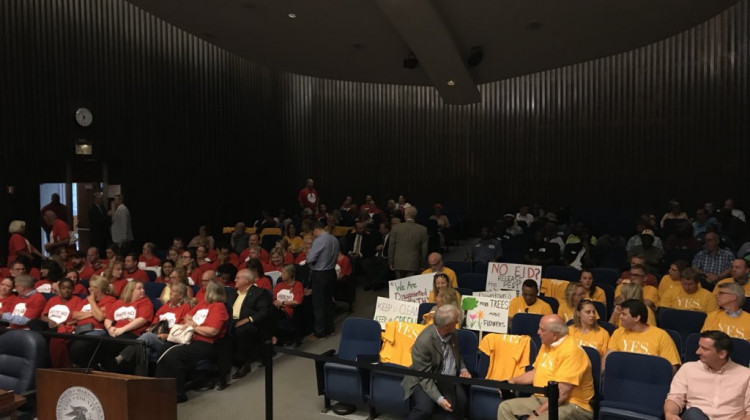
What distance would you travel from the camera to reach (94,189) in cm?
1241

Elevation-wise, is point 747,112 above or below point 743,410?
above

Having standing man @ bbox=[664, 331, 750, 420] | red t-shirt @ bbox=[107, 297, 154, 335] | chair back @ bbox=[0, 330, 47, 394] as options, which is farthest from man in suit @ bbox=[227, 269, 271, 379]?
standing man @ bbox=[664, 331, 750, 420]

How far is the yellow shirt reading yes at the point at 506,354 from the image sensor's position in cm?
560

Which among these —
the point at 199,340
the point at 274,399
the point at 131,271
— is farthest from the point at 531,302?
the point at 131,271

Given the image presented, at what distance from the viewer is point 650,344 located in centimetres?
531

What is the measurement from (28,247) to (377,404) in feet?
22.9

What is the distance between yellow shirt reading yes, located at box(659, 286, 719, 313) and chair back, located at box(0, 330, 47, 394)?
6505mm

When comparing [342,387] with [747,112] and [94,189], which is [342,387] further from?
[747,112]

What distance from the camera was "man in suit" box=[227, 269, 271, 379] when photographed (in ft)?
22.7

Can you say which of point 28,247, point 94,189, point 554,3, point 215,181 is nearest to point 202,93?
point 215,181

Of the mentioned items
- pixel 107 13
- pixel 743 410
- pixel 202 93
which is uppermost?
pixel 107 13

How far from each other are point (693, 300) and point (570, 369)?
10.7 ft

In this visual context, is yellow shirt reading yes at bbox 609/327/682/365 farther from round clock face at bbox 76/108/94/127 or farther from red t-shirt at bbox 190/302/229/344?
round clock face at bbox 76/108/94/127

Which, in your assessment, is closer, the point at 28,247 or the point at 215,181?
the point at 28,247
